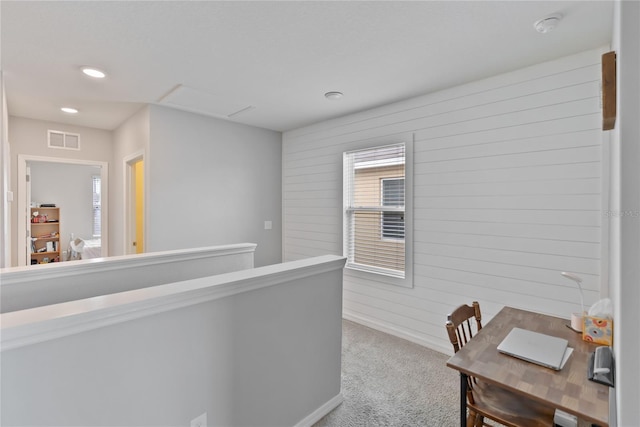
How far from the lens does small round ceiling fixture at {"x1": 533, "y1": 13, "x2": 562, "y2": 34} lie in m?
1.78

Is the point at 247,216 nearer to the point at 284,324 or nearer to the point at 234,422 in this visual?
the point at 284,324

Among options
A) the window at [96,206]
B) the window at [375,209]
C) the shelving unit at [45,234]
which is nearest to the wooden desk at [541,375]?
the window at [375,209]

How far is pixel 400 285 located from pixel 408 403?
1.26 metres

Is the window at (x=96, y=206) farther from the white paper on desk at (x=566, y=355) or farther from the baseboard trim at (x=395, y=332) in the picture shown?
the white paper on desk at (x=566, y=355)

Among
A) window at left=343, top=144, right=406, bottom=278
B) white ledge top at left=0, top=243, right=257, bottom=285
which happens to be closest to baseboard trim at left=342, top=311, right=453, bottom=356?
window at left=343, top=144, right=406, bottom=278

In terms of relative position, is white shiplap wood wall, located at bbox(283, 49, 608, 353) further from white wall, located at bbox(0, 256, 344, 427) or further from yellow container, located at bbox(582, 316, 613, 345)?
white wall, located at bbox(0, 256, 344, 427)

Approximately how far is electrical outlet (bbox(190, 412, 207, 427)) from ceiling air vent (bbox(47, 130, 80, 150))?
14.7 ft

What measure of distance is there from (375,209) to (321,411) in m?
2.12
